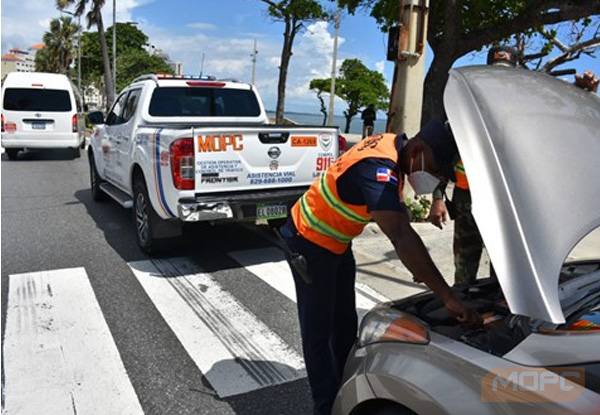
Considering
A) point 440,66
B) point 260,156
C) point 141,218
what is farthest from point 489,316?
point 440,66

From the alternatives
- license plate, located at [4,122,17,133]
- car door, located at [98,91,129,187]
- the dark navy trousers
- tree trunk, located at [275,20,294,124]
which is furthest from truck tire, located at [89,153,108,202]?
tree trunk, located at [275,20,294,124]

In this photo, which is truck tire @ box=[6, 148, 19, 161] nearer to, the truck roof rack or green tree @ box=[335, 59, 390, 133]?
the truck roof rack

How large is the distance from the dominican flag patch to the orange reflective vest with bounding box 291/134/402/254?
7cm

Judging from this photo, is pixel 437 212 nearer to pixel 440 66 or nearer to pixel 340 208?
pixel 340 208

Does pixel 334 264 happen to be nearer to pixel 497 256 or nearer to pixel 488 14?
pixel 497 256

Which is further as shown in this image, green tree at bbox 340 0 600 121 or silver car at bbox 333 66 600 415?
green tree at bbox 340 0 600 121

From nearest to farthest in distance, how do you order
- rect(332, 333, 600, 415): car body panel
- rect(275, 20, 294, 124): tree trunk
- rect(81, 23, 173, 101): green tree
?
rect(332, 333, 600, 415): car body panel < rect(275, 20, 294, 124): tree trunk < rect(81, 23, 173, 101): green tree

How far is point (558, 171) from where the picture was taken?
170 cm

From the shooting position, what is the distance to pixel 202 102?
698 cm

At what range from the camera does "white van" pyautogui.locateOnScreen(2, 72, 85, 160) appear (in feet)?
44.3

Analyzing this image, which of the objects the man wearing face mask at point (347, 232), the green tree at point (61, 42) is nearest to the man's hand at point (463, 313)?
the man wearing face mask at point (347, 232)

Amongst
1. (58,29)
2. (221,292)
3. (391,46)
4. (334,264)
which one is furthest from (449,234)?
(58,29)

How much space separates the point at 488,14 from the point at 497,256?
13142 mm

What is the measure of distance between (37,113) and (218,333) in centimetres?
1200
